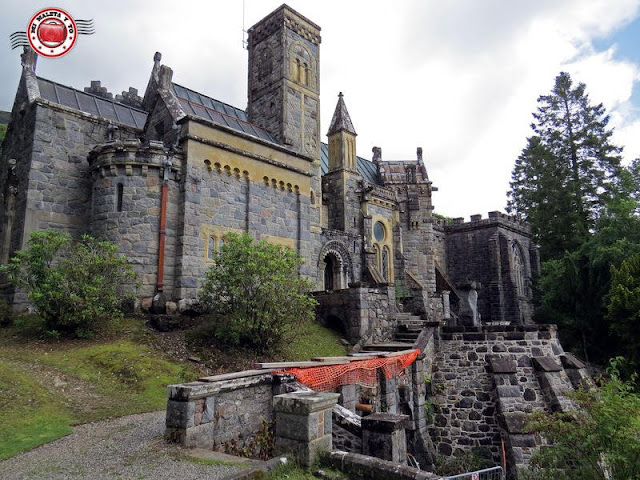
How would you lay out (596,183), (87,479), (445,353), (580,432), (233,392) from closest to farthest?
(87,479) < (233,392) < (580,432) < (445,353) < (596,183)

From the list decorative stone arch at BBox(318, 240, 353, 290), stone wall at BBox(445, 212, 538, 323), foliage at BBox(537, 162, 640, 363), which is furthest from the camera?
stone wall at BBox(445, 212, 538, 323)

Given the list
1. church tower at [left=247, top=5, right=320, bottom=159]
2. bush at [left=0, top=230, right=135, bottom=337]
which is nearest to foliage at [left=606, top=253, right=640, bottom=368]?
church tower at [left=247, top=5, right=320, bottom=159]

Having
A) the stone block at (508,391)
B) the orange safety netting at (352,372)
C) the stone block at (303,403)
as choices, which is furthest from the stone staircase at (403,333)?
the stone block at (303,403)

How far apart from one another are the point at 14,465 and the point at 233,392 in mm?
2935

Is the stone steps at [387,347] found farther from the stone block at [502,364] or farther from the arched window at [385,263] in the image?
the arched window at [385,263]

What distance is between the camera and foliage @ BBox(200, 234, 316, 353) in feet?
41.5

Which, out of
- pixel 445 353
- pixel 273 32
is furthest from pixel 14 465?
pixel 273 32

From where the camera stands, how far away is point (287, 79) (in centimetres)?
2439

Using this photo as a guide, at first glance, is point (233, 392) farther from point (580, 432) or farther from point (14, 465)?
point (580, 432)

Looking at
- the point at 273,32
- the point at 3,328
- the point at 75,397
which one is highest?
the point at 273,32

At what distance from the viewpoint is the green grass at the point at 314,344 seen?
1378 cm

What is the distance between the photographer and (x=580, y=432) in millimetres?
8133

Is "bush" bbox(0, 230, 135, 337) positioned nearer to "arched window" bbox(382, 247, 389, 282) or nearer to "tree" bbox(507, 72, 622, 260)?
"arched window" bbox(382, 247, 389, 282)

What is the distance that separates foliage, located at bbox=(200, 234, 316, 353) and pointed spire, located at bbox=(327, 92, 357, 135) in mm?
17005
